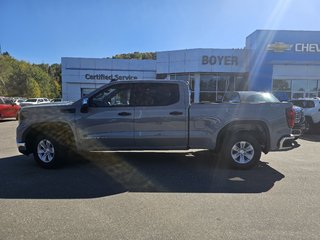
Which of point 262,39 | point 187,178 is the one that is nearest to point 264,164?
point 187,178

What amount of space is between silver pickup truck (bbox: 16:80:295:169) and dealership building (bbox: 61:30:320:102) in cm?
1899

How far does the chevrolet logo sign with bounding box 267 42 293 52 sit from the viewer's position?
2511 cm

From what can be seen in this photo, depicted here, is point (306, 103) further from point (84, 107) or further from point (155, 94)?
point (84, 107)

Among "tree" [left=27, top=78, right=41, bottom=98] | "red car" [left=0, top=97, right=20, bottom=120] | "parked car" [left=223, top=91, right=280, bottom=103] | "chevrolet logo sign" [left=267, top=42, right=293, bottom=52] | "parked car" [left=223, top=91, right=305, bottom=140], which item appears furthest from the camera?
"tree" [left=27, top=78, right=41, bottom=98]

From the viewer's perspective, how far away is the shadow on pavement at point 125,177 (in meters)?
5.60

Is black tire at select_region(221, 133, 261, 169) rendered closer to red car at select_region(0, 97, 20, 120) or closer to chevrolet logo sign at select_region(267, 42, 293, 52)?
red car at select_region(0, 97, 20, 120)

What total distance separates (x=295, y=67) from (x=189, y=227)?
24610 millimetres

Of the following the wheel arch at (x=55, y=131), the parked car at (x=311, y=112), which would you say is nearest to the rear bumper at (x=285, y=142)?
the wheel arch at (x=55, y=131)

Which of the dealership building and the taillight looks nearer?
the taillight

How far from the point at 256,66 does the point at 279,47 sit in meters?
2.26

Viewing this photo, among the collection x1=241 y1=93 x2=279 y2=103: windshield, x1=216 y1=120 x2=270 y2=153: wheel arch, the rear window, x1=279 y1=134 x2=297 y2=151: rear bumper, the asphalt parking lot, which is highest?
x1=241 y1=93 x2=279 y2=103: windshield

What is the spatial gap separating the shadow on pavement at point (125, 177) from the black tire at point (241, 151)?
194mm

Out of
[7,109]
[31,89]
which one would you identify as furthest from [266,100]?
[31,89]

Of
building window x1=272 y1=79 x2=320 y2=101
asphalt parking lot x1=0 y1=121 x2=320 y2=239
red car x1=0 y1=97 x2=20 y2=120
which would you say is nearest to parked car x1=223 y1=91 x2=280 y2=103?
asphalt parking lot x1=0 y1=121 x2=320 y2=239
